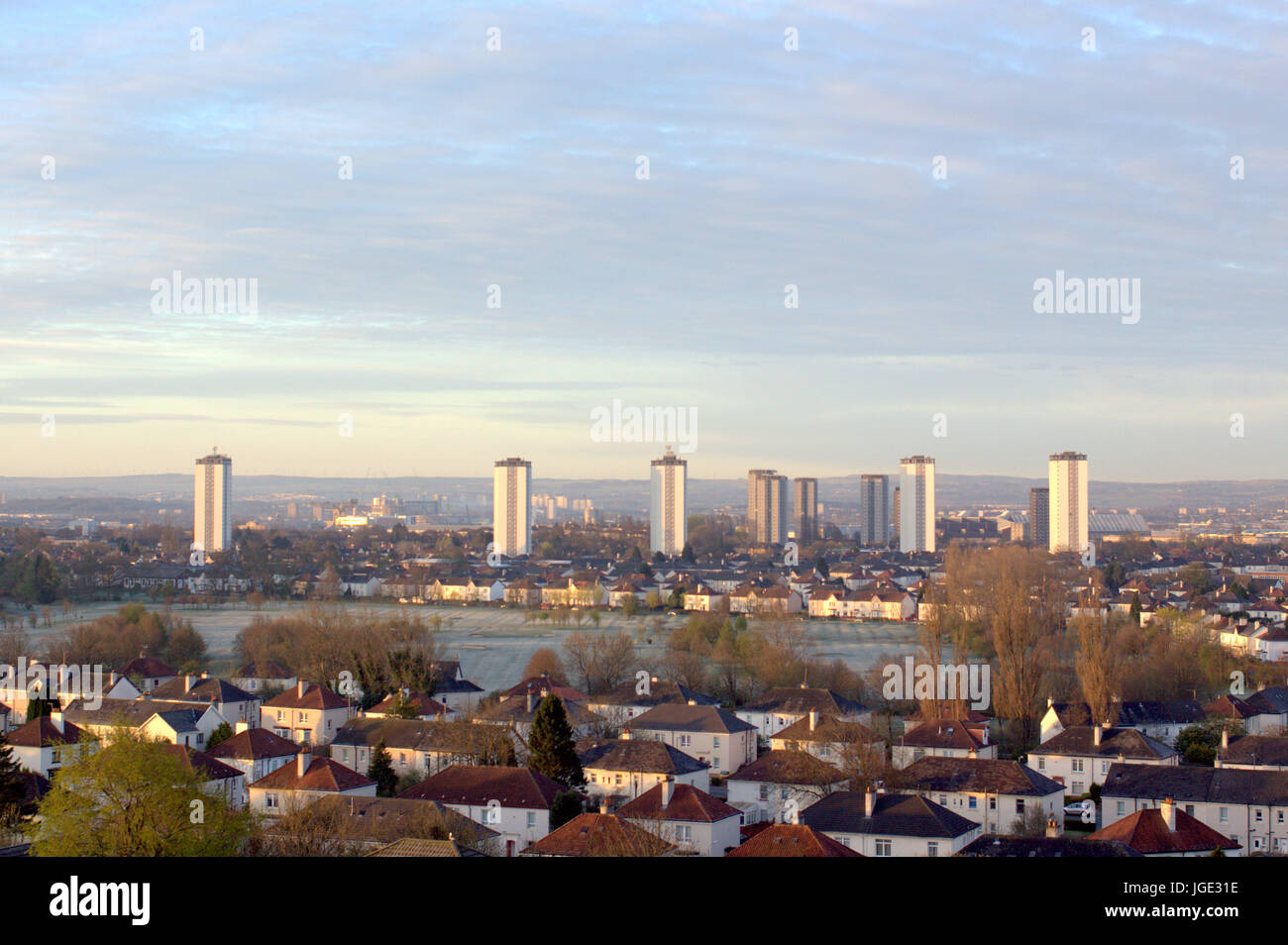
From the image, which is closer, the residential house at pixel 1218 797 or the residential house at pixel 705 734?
the residential house at pixel 1218 797

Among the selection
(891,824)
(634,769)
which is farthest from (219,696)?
(891,824)

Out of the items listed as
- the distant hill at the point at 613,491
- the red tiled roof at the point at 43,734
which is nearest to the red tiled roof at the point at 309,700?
the red tiled roof at the point at 43,734

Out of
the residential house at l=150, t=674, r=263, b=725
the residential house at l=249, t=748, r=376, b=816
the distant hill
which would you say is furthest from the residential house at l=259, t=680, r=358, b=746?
the distant hill

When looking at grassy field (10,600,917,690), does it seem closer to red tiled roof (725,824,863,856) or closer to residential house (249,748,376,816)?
residential house (249,748,376,816)

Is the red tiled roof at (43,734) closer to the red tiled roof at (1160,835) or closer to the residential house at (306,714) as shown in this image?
the residential house at (306,714)
